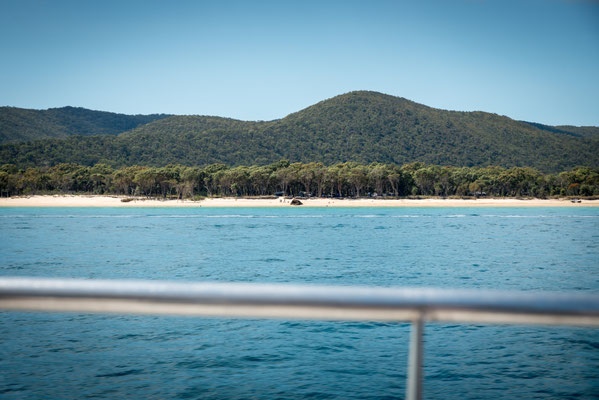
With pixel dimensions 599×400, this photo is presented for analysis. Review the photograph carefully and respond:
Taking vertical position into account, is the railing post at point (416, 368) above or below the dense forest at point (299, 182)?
below

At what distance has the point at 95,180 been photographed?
4552 inches

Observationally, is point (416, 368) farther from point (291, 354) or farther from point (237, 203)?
point (237, 203)

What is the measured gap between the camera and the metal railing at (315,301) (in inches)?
58.2

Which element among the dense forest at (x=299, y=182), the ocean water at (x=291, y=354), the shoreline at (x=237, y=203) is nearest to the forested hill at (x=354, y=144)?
the dense forest at (x=299, y=182)

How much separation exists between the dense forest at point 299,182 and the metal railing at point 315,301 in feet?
342

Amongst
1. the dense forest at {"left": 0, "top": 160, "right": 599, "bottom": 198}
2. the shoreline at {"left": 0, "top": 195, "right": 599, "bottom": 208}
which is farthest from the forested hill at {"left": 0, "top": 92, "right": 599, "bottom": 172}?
the shoreline at {"left": 0, "top": 195, "right": 599, "bottom": 208}

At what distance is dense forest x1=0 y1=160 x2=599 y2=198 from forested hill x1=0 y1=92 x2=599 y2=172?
34.3 m

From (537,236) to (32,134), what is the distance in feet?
594

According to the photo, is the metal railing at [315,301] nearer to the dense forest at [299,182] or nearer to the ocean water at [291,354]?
the ocean water at [291,354]

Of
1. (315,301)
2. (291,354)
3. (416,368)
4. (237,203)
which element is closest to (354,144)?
(237,203)

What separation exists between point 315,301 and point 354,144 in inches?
6644

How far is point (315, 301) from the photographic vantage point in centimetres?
150

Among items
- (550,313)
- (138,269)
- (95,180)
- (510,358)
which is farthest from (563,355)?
(95,180)

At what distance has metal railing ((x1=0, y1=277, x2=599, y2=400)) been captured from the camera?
148 centimetres
